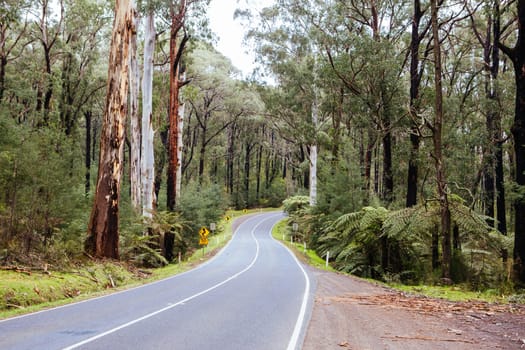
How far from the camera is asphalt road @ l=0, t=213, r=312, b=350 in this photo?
6.78 metres

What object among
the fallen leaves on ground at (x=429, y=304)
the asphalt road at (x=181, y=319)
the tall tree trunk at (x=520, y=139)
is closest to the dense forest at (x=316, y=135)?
the tall tree trunk at (x=520, y=139)

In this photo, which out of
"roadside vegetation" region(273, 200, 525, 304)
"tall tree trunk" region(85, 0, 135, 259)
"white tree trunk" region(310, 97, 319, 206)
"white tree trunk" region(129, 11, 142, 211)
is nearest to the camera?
"roadside vegetation" region(273, 200, 525, 304)

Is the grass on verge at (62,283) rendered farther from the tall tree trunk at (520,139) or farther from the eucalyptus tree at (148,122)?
the tall tree trunk at (520,139)

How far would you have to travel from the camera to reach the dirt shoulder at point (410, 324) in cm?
695

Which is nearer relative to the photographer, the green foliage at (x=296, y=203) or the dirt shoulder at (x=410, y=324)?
the dirt shoulder at (x=410, y=324)

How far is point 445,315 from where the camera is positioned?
31.2 feet

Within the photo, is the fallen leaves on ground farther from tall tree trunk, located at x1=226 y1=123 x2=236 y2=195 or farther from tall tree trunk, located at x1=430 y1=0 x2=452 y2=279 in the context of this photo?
tall tree trunk, located at x1=226 y1=123 x2=236 y2=195

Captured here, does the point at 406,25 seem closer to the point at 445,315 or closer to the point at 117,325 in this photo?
the point at 445,315

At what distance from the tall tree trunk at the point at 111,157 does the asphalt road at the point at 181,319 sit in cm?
279

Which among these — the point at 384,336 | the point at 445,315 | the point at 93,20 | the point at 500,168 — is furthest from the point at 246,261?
the point at 93,20

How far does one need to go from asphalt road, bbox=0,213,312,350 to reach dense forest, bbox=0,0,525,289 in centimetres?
410

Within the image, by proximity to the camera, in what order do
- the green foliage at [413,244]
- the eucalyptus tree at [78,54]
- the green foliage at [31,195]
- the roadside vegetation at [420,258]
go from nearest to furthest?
the roadside vegetation at [420,258] < the green foliage at [31,195] < the green foliage at [413,244] < the eucalyptus tree at [78,54]

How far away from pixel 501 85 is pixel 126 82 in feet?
68.4

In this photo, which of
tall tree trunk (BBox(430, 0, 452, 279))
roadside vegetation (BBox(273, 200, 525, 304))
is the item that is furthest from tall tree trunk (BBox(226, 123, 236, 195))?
tall tree trunk (BBox(430, 0, 452, 279))
